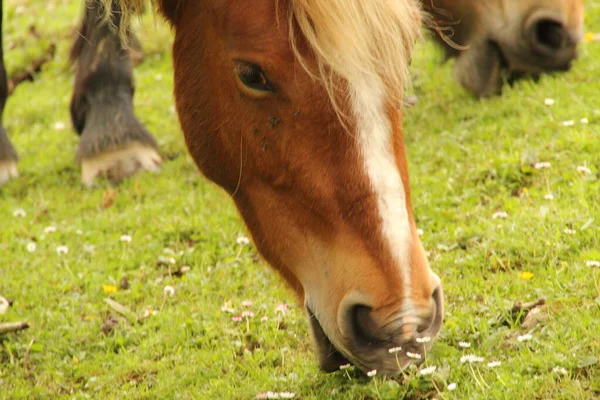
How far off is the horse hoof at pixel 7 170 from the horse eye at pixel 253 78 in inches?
148

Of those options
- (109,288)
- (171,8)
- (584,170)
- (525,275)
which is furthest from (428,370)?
(109,288)

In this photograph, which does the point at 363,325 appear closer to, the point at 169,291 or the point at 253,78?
the point at 253,78

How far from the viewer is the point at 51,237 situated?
206 inches

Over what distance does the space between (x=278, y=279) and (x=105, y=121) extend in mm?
3236

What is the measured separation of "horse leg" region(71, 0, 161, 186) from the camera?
6090mm

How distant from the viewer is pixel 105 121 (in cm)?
618

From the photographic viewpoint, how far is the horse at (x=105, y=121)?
6.09 meters

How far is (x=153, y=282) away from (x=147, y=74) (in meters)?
4.40

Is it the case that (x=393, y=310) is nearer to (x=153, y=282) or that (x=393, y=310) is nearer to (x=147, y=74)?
(x=153, y=282)

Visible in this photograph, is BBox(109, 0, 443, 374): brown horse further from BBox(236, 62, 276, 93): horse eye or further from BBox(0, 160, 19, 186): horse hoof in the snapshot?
BBox(0, 160, 19, 186): horse hoof

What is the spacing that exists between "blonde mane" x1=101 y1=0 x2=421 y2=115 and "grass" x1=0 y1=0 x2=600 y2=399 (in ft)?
3.36

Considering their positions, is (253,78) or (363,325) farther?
(253,78)

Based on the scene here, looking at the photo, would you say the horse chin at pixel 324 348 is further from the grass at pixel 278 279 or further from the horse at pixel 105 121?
the horse at pixel 105 121

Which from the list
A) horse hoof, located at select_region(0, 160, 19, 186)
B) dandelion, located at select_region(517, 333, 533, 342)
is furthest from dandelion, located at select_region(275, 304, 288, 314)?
horse hoof, located at select_region(0, 160, 19, 186)
